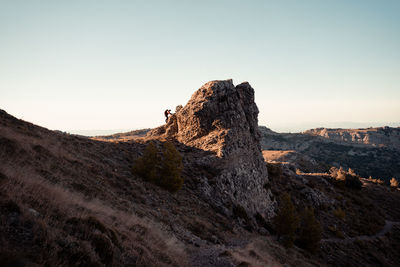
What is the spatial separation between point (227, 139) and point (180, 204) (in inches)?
596

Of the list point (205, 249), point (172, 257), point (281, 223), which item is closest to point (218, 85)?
point (281, 223)

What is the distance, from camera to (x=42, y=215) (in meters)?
→ 7.34

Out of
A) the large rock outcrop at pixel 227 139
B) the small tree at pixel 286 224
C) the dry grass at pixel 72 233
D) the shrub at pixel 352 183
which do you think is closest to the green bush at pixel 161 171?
the large rock outcrop at pixel 227 139

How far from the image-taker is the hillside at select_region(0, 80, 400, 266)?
707cm

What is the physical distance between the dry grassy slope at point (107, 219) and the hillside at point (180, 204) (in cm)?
6

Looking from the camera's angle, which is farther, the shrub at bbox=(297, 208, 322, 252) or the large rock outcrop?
the large rock outcrop

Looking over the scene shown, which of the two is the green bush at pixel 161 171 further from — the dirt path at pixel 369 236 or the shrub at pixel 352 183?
the shrub at pixel 352 183

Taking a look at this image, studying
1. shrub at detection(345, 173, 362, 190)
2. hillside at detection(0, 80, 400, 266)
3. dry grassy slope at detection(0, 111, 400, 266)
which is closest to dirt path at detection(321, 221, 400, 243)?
hillside at detection(0, 80, 400, 266)

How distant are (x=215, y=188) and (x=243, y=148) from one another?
10609 millimetres

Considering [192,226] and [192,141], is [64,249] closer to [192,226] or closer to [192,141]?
[192,226]

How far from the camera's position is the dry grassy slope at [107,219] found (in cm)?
628

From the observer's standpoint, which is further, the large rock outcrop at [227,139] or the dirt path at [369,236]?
the dirt path at [369,236]

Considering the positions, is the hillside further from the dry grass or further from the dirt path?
the dirt path

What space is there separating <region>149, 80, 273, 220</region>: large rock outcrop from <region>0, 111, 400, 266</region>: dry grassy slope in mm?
2992
